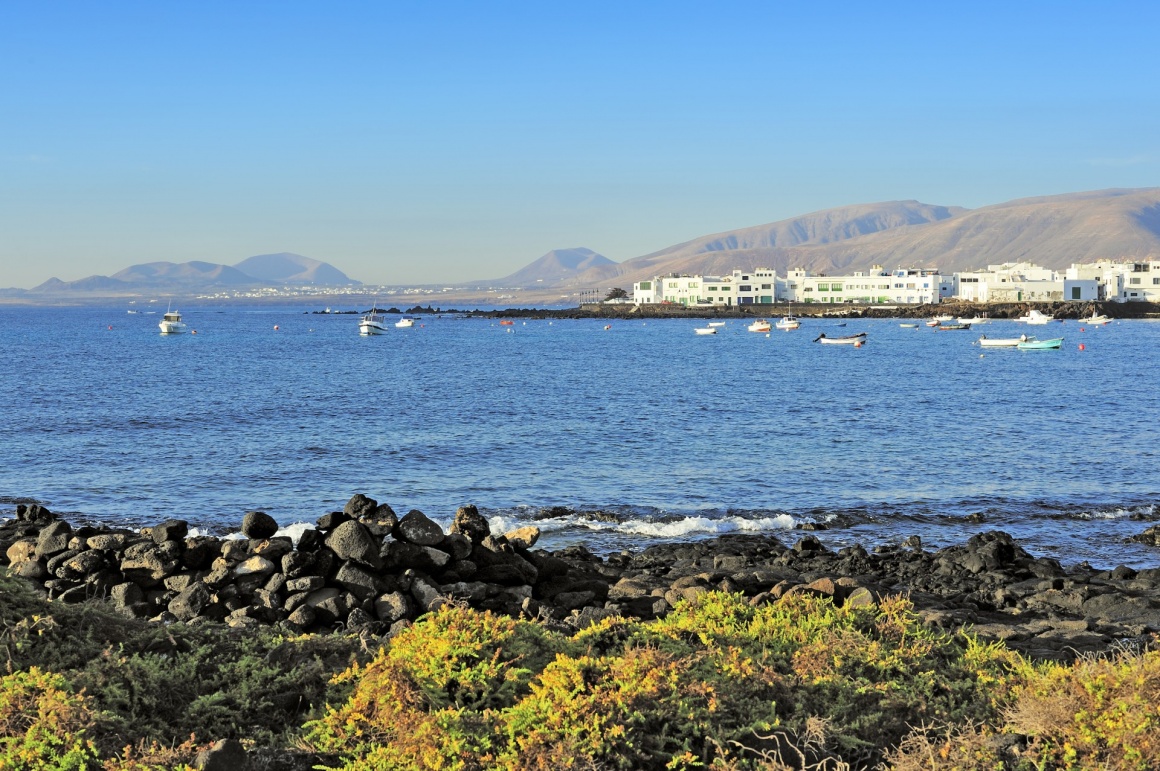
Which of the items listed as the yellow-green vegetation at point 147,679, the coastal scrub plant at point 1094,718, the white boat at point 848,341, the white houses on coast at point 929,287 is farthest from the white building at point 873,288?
the yellow-green vegetation at point 147,679

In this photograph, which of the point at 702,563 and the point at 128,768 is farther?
the point at 702,563

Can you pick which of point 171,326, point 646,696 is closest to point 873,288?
point 171,326

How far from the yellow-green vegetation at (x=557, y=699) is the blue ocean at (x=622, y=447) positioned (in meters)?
12.3

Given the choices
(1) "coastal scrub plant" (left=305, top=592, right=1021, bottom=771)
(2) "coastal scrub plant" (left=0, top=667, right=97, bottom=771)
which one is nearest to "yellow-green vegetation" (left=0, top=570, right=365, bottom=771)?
(2) "coastal scrub plant" (left=0, top=667, right=97, bottom=771)

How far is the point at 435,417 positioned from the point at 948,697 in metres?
36.6

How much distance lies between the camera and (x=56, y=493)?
993 inches

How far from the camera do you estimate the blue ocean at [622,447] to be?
22453 mm

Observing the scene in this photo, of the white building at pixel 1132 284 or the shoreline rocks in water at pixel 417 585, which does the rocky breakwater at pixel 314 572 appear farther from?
the white building at pixel 1132 284

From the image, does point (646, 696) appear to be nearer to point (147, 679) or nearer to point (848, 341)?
point (147, 679)

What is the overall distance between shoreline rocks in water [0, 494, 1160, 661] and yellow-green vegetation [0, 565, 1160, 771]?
8.62 ft

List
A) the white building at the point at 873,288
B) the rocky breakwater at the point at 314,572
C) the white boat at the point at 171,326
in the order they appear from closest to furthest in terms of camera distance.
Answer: the rocky breakwater at the point at 314,572, the white boat at the point at 171,326, the white building at the point at 873,288

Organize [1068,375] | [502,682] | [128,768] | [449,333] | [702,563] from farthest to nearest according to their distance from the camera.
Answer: [449,333] → [1068,375] → [702,563] → [502,682] → [128,768]

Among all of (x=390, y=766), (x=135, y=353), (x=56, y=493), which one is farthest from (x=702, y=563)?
(x=135, y=353)

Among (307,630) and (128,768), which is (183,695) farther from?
(307,630)
